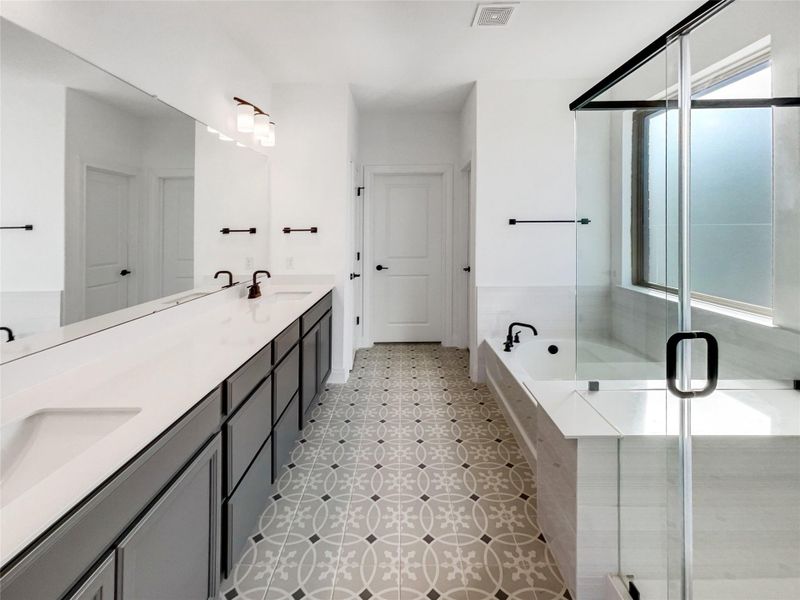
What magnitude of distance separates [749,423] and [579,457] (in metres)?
0.47

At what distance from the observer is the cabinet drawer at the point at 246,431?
145 centimetres

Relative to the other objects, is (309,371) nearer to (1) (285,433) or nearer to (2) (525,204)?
(1) (285,433)

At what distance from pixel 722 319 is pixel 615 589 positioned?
0.90 meters

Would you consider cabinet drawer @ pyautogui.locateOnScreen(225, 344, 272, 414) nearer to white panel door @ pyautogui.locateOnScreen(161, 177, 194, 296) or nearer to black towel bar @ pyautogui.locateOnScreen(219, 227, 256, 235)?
white panel door @ pyautogui.locateOnScreen(161, 177, 194, 296)

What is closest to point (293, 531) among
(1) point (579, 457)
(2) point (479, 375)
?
(1) point (579, 457)

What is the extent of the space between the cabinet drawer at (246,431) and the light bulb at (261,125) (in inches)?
83.0

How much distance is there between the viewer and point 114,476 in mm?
833

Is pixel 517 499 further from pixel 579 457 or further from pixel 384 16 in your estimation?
pixel 384 16

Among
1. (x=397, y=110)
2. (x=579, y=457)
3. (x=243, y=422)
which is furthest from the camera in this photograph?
(x=397, y=110)

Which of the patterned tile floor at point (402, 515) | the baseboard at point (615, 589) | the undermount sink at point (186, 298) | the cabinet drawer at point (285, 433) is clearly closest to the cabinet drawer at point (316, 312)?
the cabinet drawer at point (285, 433)

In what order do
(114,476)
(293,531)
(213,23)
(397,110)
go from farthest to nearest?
1. (397,110)
2. (213,23)
3. (293,531)
4. (114,476)

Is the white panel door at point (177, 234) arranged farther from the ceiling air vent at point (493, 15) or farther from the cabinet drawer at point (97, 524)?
the ceiling air vent at point (493, 15)

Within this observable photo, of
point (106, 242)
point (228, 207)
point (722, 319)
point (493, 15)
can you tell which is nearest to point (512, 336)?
point (493, 15)

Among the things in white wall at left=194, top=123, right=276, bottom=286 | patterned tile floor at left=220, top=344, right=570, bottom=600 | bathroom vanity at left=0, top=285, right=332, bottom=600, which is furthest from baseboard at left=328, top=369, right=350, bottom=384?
bathroom vanity at left=0, top=285, right=332, bottom=600
